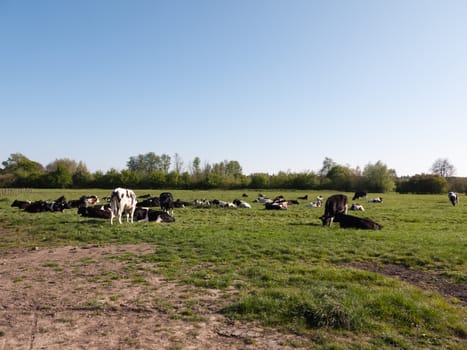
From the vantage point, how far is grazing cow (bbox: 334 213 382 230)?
14630mm

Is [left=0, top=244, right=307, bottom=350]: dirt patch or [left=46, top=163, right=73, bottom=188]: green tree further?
[left=46, top=163, right=73, bottom=188]: green tree

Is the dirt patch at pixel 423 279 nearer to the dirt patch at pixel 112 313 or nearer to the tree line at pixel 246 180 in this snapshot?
the dirt patch at pixel 112 313

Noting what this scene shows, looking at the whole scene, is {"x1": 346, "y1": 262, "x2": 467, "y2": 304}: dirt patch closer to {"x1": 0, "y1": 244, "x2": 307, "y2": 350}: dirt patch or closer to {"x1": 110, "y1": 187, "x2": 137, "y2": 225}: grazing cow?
{"x1": 0, "y1": 244, "x2": 307, "y2": 350}: dirt patch

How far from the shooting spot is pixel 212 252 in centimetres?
947

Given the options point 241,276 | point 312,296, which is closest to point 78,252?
point 241,276

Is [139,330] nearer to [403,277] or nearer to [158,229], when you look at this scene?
[403,277]

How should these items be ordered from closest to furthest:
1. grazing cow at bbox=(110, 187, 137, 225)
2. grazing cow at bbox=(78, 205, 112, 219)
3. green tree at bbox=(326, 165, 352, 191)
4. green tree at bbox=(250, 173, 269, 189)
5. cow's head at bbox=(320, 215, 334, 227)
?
grazing cow at bbox=(110, 187, 137, 225)
cow's head at bbox=(320, 215, 334, 227)
grazing cow at bbox=(78, 205, 112, 219)
green tree at bbox=(326, 165, 352, 191)
green tree at bbox=(250, 173, 269, 189)

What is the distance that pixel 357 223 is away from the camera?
49.0 feet

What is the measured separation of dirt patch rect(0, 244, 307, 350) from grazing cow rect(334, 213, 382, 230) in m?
10.6

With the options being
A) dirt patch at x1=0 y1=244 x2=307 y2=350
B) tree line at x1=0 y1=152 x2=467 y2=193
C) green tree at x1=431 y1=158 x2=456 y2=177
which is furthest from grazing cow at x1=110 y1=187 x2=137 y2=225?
green tree at x1=431 y1=158 x2=456 y2=177

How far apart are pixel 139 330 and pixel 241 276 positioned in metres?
3.09

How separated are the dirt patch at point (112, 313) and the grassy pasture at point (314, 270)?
0.44 metres

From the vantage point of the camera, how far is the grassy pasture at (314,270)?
477 cm

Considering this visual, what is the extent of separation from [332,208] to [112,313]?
13.8 meters
